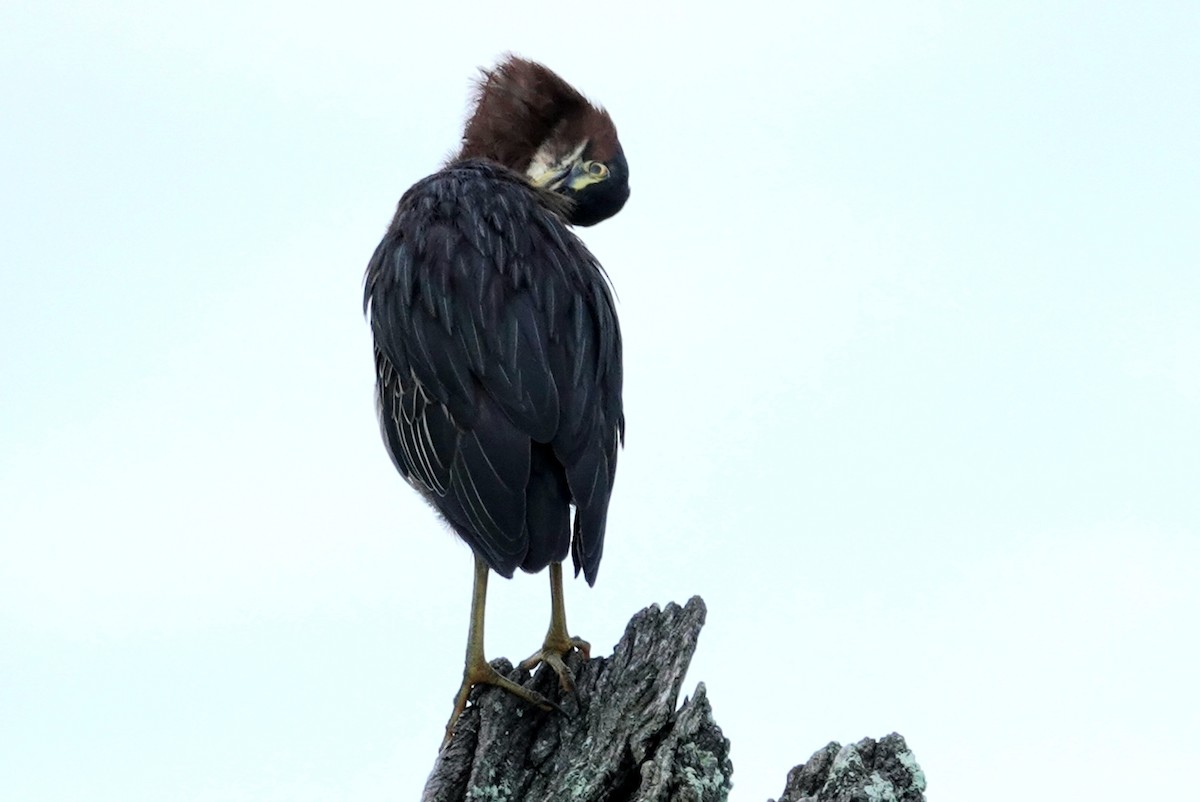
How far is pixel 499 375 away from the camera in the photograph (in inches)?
288

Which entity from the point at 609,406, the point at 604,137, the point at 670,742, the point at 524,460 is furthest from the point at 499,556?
the point at 604,137

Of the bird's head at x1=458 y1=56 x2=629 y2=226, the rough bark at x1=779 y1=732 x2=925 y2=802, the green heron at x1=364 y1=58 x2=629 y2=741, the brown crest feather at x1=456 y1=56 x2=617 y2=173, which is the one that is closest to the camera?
the rough bark at x1=779 y1=732 x2=925 y2=802

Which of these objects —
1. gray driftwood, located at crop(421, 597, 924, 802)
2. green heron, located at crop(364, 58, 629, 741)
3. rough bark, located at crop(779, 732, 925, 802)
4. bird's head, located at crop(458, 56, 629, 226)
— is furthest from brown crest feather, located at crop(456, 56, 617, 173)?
rough bark, located at crop(779, 732, 925, 802)

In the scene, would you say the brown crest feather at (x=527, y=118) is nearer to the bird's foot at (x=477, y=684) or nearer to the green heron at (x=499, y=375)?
the green heron at (x=499, y=375)

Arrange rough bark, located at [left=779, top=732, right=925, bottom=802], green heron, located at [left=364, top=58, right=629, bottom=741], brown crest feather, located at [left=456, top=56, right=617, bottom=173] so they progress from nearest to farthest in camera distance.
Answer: rough bark, located at [left=779, top=732, right=925, bottom=802] < green heron, located at [left=364, top=58, right=629, bottom=741] < brown crest feather, located at [left=456, top=56, right=617, bottom=173]

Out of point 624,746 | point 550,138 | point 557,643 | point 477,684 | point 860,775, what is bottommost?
point 860,775

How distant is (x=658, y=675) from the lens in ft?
19.4

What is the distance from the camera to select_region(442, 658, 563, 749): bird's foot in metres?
6.29

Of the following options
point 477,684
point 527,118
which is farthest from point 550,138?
point 477,684

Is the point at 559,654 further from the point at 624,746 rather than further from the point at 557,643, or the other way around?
the point at 624,746

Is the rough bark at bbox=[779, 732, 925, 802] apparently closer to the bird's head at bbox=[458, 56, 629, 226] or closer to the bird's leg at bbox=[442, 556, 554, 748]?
the bird's leg at bbox=[442, 556, 554, 748]

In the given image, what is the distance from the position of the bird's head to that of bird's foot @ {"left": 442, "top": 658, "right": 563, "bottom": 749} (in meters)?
3.31

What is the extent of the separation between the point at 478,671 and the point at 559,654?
0.33 meters

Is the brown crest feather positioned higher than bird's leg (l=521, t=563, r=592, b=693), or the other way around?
the brown crest feather
